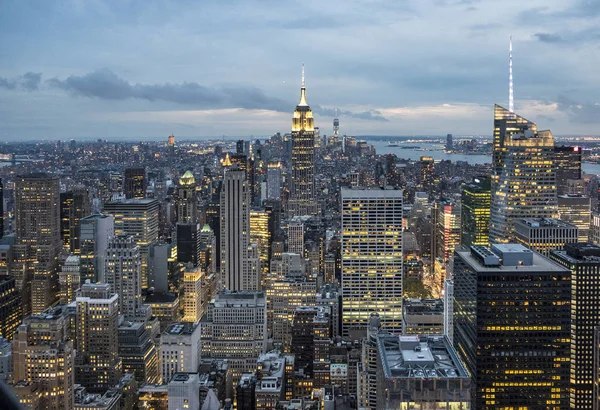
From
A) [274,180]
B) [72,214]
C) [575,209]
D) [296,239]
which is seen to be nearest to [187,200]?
[296,239]

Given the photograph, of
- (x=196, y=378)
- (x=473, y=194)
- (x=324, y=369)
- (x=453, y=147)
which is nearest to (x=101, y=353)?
(x=196, y=378)

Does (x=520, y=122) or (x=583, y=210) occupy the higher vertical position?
(x=520, y=122)

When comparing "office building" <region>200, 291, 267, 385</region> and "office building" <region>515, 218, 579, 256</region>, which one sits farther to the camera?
"office building" <region>200, 291, 267, 385</region>

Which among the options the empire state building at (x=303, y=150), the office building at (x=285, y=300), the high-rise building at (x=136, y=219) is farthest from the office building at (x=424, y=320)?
the empire state building at (x=303, y=150)

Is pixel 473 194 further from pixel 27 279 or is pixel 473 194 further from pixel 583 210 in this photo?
pixel 27 279

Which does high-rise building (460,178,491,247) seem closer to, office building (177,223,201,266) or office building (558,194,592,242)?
office building (558,194,592,242)

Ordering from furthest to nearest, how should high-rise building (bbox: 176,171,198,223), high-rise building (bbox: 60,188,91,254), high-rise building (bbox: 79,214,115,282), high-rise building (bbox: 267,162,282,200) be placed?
high-rise building (bbox: 267,162,282,200) → high-rise building (bbox: 176,171,198,223) → high-rise building (bbox: 60,188,91,254) → high-rise building (bbox: 79,214,115,282)

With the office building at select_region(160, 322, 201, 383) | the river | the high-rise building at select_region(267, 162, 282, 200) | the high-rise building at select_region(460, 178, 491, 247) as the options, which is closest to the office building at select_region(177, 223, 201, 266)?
the office building at select_region(160, 322, 201, 383)

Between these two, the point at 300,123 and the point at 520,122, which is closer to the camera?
the point at 520,122
